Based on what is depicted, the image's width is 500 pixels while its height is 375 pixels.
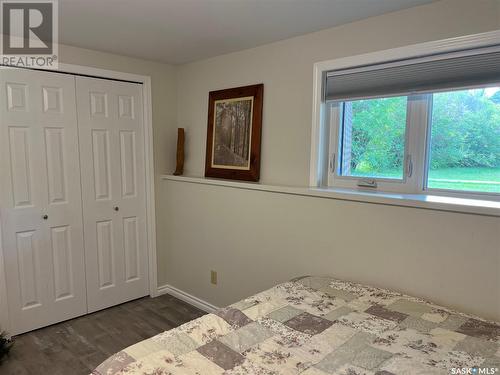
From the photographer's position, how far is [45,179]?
8.79 ft

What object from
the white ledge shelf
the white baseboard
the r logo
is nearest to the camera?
the white ledge shelf

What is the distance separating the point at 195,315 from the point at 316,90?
2.11 m

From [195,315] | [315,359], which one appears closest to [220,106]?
[195,315]

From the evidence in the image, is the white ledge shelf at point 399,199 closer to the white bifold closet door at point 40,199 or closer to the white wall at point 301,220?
the white wall at point 301,220

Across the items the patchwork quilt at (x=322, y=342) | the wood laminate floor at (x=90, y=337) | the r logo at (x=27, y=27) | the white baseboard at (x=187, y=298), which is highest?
the r logo at (x=27, y=27)

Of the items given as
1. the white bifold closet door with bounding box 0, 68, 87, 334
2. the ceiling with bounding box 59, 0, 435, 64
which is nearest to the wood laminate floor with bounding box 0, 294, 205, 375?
the white bifold closet door with bounding box 0, 68, 87, 334

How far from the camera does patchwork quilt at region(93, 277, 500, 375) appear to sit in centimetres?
122

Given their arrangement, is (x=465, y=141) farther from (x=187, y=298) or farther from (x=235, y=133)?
(x=187, y=298)

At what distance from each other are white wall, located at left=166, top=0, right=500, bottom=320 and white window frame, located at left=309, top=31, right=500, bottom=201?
2.1 inches

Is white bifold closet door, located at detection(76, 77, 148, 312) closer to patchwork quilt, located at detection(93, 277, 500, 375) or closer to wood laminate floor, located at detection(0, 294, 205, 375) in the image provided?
wood laminate floor, located at detection(0, 294, 205, 375)

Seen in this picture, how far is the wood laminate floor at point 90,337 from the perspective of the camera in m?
2.30

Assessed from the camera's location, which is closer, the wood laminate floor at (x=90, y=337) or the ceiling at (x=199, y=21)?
the ceiling at (x=199, y=21)

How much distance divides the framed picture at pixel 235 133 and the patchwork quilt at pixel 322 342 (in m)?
1.25

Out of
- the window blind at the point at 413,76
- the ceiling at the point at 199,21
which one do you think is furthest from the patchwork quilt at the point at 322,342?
the ceiling at the point at 199,21
